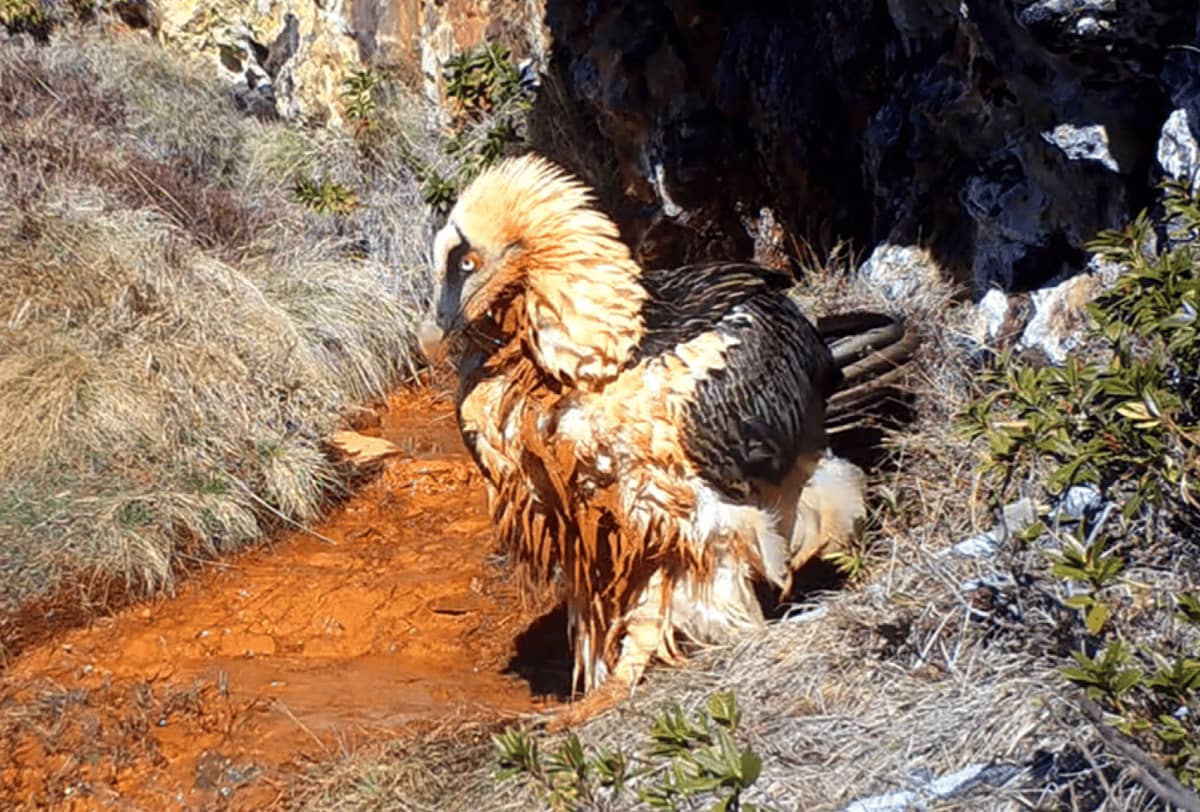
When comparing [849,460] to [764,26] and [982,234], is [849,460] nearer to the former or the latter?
[982,234]

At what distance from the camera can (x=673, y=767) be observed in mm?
3148

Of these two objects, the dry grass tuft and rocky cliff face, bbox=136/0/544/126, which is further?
rocky cliff face, bbox=136/0/544/126

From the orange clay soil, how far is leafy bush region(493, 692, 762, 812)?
1672 mm

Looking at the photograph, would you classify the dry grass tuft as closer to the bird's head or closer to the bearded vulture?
the bearded vulture

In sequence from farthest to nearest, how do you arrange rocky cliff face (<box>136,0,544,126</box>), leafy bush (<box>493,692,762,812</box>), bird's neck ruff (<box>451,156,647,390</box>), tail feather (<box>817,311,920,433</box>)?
rocky cliff face (<box>136,0,544,126</box>) < tail feather (<box>817,311,920,433</box>) < bird's neck ruff (<box>451,156,647,390</box>) < leafy bush (<box>493,692,762,812</box>)

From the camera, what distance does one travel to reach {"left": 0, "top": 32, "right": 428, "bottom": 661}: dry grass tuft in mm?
6941

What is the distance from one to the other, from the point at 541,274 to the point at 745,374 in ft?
2.35

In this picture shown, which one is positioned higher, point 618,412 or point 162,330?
point 618,412

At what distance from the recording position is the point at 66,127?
33.1ft

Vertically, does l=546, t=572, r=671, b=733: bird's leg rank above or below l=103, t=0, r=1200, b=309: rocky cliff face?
below

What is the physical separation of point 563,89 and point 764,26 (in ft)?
5.62

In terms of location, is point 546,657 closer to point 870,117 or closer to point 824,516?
point 824,516

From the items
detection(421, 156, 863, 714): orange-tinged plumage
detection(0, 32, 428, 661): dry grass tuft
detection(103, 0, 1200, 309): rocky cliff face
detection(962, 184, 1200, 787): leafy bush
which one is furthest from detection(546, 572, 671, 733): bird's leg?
detection(0, 32, 428, 661): dry grass tuft

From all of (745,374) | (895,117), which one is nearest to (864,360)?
(745,374)
